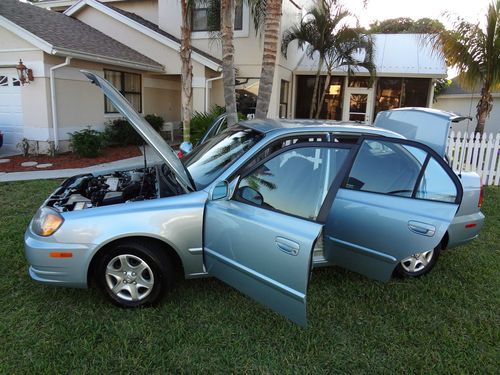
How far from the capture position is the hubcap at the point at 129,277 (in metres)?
3.13

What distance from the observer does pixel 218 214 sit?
2.98 m

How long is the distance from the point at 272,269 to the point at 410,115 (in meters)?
2.68

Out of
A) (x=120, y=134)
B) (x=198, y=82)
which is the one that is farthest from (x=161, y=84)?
(x=120, y=134)

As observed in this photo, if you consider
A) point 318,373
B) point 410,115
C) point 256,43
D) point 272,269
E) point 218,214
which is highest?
point 256,43

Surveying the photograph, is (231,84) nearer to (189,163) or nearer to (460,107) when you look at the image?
(189,163)

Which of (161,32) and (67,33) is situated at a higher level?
(161,32)

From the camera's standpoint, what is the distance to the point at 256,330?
9.97ft

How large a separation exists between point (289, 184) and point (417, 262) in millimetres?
1851

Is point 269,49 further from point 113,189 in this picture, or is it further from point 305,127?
point 113,189

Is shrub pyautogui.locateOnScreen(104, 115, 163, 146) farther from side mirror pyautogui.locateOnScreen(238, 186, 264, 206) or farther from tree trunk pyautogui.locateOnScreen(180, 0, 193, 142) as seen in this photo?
side mirror pyautogui.locateOnScreen(238, 186, 264, 206)

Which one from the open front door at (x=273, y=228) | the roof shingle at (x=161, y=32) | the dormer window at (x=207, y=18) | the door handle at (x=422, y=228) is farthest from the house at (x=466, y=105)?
the open front door at (x=273, y=228)

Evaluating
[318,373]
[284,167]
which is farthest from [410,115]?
[318,373]

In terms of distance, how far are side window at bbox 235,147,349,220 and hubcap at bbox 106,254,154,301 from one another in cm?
104

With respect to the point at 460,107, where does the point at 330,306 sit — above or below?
below
